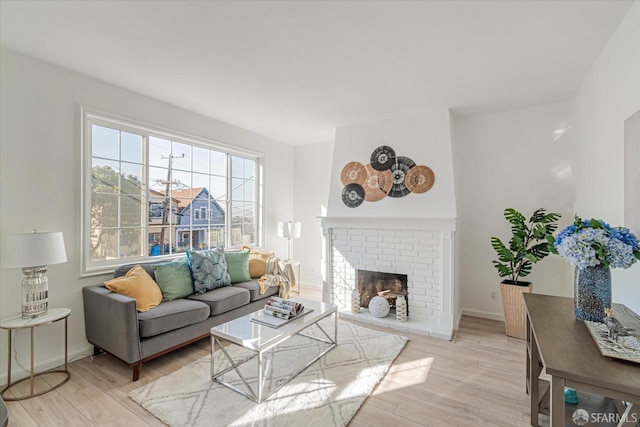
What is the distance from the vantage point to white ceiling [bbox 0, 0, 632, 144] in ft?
5.92

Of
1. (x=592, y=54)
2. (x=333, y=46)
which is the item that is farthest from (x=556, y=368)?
(x=592, y=54)

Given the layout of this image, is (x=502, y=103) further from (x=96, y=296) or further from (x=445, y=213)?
(x=96, y=296)

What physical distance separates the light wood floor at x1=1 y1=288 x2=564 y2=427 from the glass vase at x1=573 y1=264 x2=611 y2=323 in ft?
2.93

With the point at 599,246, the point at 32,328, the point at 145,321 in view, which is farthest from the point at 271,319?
the point at 599,246

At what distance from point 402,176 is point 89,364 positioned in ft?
12.2

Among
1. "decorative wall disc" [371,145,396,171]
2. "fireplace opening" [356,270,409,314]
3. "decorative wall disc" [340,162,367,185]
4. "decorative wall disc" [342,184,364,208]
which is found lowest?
"fireplace opening" [356,270,409,314]

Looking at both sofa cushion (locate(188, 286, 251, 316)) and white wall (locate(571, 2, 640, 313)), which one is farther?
sofa cushion (locate(188, 286, 251, 316))

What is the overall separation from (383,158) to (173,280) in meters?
2.82

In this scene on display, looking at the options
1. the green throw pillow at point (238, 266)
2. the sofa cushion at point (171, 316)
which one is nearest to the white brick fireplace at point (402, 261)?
the green throw pillow at point (238, 266)

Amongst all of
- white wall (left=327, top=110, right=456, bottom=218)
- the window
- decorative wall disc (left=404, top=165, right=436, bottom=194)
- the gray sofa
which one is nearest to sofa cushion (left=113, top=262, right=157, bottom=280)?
the gray sofa

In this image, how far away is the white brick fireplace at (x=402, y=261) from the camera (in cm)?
331

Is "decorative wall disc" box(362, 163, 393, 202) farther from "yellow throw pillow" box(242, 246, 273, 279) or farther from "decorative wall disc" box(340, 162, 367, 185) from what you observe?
"yellow throw pillow" box(242, 246, 273, 279)

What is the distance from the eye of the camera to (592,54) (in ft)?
7.54

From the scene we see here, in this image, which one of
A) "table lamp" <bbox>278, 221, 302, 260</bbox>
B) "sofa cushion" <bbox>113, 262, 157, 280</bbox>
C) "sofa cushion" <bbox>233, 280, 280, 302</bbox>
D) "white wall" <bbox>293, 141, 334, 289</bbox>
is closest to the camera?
"sofa cushion" <bbox>113, 262, 157, 280</bbox>
